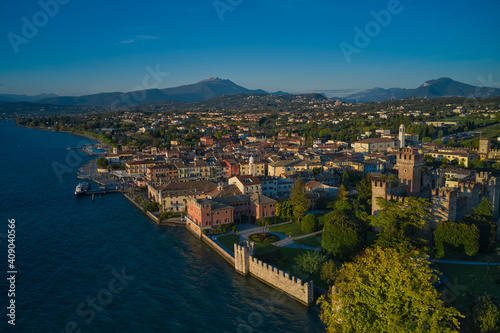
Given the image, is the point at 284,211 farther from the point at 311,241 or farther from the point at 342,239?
the point at 342,239

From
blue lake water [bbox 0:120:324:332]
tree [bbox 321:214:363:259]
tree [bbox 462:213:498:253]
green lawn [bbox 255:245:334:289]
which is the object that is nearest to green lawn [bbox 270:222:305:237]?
green lawn [bbox 255:245:334:289]

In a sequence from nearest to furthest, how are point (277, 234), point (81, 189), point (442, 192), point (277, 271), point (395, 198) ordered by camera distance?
1. point (277, 271)
2. point (442, 192)
3. point (395, 198)
4. point (277, 234)
5. point (81, 189)

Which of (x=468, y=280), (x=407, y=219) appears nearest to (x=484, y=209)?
(x=407, y=219)

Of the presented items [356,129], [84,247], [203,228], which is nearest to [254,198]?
[203,228]

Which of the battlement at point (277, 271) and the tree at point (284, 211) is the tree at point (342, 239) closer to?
the battlement at point (277, 271)

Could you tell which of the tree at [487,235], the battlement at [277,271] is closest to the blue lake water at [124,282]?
the battlement at [277,271]

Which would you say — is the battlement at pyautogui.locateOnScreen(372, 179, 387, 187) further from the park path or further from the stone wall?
the stone wall

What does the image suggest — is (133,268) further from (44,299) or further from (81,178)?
(81,178)
